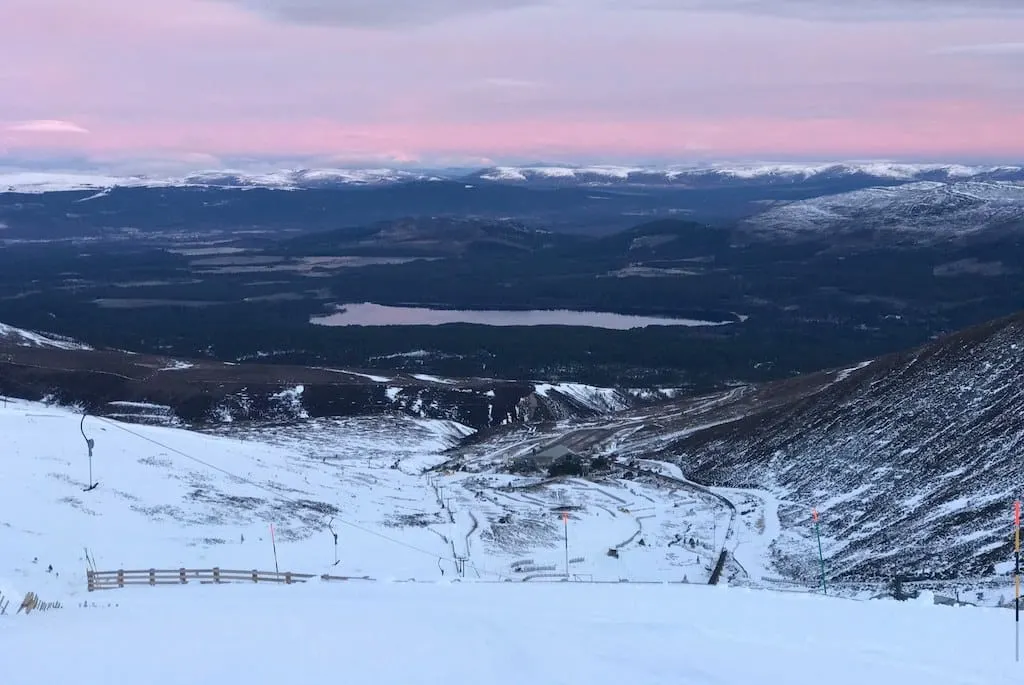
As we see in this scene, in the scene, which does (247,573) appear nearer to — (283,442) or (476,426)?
(283,442)

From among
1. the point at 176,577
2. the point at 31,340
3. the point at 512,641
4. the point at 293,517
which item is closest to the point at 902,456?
the point at 293,517

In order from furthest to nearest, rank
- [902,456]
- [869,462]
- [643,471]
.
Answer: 1. [643,471]
2. [869,462]
3. [902,456]

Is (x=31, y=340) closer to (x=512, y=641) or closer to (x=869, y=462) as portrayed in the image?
(x=869, y=462)

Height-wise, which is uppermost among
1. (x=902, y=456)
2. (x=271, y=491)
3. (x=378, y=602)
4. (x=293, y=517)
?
(x=378, y=602)

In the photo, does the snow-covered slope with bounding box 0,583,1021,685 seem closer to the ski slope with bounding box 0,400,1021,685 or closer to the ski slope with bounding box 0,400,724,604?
the ski slope with bounding box 0,400,1021,685

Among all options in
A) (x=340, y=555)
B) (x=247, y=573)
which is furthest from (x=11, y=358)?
(x=247, y=573)
